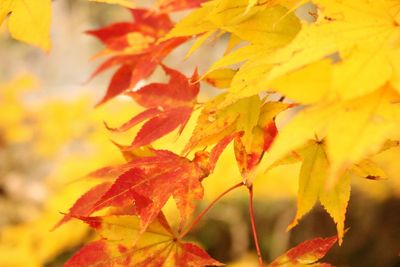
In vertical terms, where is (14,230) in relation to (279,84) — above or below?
below

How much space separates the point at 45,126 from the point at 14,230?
0.93 metres

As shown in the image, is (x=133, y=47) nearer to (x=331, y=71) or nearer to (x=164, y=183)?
(x=164, y=183)

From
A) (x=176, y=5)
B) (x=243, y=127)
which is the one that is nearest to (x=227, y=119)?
(x=243, y=127)

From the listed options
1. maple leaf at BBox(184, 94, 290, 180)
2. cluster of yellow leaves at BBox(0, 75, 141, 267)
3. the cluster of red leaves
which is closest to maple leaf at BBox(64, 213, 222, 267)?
the cluster of red leaves

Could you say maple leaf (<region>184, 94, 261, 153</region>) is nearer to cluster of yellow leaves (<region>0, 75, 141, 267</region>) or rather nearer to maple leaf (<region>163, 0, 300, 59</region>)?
maple leaf (<region>163, 0, 300, 59</region>)

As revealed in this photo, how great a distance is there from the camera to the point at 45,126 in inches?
146

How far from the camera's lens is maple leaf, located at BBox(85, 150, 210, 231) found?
581mm

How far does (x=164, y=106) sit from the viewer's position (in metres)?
0.71

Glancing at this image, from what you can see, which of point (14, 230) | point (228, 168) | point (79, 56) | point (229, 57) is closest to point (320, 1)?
point (229, 57)

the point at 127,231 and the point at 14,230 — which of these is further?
the point at 14,230

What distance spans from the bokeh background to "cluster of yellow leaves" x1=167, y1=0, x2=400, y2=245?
1.56m

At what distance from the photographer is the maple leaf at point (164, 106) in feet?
2.20

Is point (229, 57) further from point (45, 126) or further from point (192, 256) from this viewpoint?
point (45, 126)

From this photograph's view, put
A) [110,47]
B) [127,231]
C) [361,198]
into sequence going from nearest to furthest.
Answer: [127,231]
[110,47]
[361,198]
